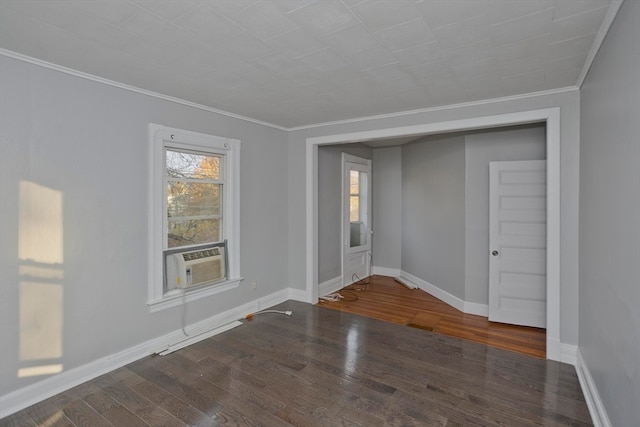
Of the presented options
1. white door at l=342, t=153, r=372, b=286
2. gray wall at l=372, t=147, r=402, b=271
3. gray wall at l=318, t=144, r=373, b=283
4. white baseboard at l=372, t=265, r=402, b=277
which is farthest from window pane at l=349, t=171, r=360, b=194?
white baseboard at l=372, t=265, r=402, b=277

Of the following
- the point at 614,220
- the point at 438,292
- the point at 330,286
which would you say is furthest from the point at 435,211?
the point at 614,220

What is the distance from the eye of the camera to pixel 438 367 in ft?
9.59

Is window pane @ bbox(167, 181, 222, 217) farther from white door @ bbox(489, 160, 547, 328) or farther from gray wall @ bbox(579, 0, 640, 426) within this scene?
gray wall @ bbox(579, 0, 640, 426)

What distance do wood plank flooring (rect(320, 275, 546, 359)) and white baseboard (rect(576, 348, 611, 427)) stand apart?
0.43 m

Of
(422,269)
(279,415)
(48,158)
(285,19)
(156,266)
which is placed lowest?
(279,415)

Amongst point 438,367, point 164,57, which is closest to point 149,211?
point 164,57

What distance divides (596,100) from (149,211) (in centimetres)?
371

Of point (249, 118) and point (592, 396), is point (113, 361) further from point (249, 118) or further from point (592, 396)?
point (592, 396)

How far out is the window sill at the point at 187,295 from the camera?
3.21 m

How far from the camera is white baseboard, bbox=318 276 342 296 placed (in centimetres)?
510

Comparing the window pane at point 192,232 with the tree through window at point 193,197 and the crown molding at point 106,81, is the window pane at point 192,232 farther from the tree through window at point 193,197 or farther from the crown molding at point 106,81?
the crown molding at point 106,81

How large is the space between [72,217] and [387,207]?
496 centimetres

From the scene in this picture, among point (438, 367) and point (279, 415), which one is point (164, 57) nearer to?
point (279, 415)

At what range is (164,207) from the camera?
3.24 metres
